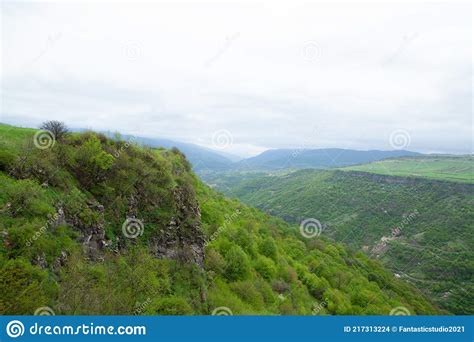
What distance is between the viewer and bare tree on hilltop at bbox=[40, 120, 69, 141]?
22.9 meters

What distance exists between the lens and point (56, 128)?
910 inches

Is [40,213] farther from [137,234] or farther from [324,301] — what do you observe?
[324,301]

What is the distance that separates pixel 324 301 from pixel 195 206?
27.6 metres

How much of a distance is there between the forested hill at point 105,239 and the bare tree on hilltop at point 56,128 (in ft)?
1.56

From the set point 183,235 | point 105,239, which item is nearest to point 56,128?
point 105,239

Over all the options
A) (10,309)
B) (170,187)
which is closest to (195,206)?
(170,187)

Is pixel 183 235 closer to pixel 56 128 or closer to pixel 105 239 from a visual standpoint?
pixel 105 239

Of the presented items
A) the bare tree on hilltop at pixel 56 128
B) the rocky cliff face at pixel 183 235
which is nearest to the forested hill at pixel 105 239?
the rocky cliff face at pixel 183 235

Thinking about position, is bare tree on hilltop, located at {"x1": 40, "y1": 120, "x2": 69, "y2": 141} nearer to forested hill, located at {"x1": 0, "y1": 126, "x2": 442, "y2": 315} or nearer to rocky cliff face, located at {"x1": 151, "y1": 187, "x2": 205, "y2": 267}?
forested hill, located at {"x1": 0, "y1": 126, "x2": 442, "y2": 315}

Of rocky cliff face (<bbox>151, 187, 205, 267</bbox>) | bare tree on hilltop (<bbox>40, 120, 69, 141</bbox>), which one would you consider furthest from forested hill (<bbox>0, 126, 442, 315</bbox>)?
bare tree on hilltop (<bbox>40, 120, 69, 141</bbox>)

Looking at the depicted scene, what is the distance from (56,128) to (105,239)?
8.82m

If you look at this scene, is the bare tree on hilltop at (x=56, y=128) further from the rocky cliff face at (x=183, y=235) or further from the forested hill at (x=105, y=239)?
the rocky cliff face at (x=183, y=235)

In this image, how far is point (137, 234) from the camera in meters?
23.0

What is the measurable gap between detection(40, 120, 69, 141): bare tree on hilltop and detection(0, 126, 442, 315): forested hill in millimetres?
475
